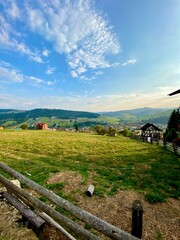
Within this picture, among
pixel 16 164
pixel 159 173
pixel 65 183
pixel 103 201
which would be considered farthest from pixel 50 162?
pixel 159 173

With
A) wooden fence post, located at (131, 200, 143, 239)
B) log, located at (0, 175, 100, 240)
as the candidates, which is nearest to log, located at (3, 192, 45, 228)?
log, located at (0, 175, 100, 240)

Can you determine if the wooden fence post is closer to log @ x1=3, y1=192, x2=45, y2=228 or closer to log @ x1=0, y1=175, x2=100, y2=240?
log @ x1=0, y1=175, x2=100, y2=240

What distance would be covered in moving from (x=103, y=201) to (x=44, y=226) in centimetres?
350

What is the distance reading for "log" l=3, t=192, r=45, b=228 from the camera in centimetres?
467

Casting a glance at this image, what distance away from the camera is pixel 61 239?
168 inches

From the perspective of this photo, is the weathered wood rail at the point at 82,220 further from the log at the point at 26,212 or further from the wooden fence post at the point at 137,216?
the wooden fence post at the point at 137,216

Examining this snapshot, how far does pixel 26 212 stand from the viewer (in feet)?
16.7

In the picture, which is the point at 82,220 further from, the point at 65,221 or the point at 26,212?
the point at 26,212

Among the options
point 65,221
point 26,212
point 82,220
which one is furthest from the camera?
point 26,212

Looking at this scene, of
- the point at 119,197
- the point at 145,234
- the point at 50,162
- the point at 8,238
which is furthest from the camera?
the point at 50,162

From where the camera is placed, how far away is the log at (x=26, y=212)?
4672mm

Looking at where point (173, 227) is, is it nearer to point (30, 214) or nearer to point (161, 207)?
point (161, 207)

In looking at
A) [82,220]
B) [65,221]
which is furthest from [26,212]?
[82,220]

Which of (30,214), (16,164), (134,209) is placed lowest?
(16,164)
